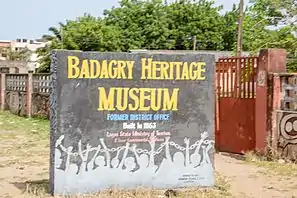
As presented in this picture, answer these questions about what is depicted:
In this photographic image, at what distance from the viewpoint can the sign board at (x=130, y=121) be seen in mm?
7535

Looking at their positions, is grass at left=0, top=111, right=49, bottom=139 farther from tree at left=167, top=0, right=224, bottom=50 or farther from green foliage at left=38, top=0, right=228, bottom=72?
tree at left=167, top=0, right=224, bottom=50

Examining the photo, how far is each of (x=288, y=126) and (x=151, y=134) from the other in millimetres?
4242

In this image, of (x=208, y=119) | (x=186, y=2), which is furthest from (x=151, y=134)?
(x=186, y=2)

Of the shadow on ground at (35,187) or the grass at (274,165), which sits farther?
the grass at (274,165)

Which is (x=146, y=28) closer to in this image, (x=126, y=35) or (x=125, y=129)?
(x=126, y=35)

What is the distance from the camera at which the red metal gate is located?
1214 centimetres

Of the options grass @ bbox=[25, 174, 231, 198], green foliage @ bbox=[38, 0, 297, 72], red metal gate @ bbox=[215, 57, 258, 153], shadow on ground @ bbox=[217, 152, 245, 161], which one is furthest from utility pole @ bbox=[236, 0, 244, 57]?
green foliage @ bbox=[38, 0, 297, 72]

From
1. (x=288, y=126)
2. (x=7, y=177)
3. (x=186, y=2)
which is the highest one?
(x=186, y=2)

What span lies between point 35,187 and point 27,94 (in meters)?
14.5

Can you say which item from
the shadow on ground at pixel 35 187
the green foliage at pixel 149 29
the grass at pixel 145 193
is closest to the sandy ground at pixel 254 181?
the grass at pixel 145 193

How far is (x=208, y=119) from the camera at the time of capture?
8.26m

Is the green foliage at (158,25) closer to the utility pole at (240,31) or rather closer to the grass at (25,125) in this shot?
the grass at (25,125)

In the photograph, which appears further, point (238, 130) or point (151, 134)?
point (238, 130)

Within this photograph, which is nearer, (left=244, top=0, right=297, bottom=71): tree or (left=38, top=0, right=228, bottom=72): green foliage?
(left=244, top=0, right=297, bottom=71): tree
